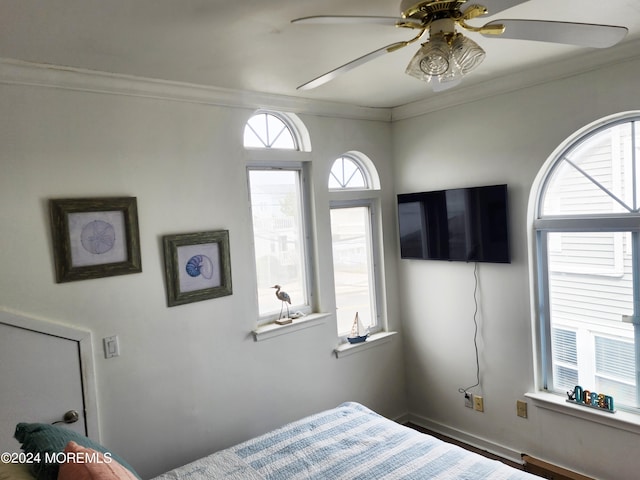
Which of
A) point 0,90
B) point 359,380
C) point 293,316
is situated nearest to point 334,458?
point 293,316

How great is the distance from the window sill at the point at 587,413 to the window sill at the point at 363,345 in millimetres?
1077

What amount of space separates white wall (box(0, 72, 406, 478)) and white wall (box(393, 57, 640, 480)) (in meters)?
0.80

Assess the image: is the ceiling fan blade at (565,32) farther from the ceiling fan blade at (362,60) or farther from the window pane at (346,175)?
the window pane at (346,175)

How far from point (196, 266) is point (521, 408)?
7.46 feet

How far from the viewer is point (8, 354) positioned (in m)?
2.04

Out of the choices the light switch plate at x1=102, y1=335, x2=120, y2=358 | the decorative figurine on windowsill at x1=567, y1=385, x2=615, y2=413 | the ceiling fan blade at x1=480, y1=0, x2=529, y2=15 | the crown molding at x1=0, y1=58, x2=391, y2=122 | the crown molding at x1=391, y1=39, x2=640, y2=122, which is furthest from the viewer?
the decorative figurine on windowsill at x1=567, y1=385, x2=615, y2=413

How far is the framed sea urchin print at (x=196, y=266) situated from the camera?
2566 mm

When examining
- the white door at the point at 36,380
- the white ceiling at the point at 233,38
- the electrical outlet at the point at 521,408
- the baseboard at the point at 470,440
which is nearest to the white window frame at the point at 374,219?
the baseboard at the point at 470,440

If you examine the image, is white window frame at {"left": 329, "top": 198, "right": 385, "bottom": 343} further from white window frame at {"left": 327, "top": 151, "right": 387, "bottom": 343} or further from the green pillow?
the green pillow

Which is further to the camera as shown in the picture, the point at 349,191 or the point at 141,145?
the point at 349,191

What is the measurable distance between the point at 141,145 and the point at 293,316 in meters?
1.45

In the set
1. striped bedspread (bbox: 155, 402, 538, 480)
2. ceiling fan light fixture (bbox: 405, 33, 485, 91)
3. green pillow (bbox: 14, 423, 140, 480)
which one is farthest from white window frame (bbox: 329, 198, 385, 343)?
green pillow (bbox: 14, 423, 140, 480)

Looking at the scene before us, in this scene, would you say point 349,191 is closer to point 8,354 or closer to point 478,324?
point 478,324

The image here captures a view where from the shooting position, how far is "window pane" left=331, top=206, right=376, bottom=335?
3527 mm
